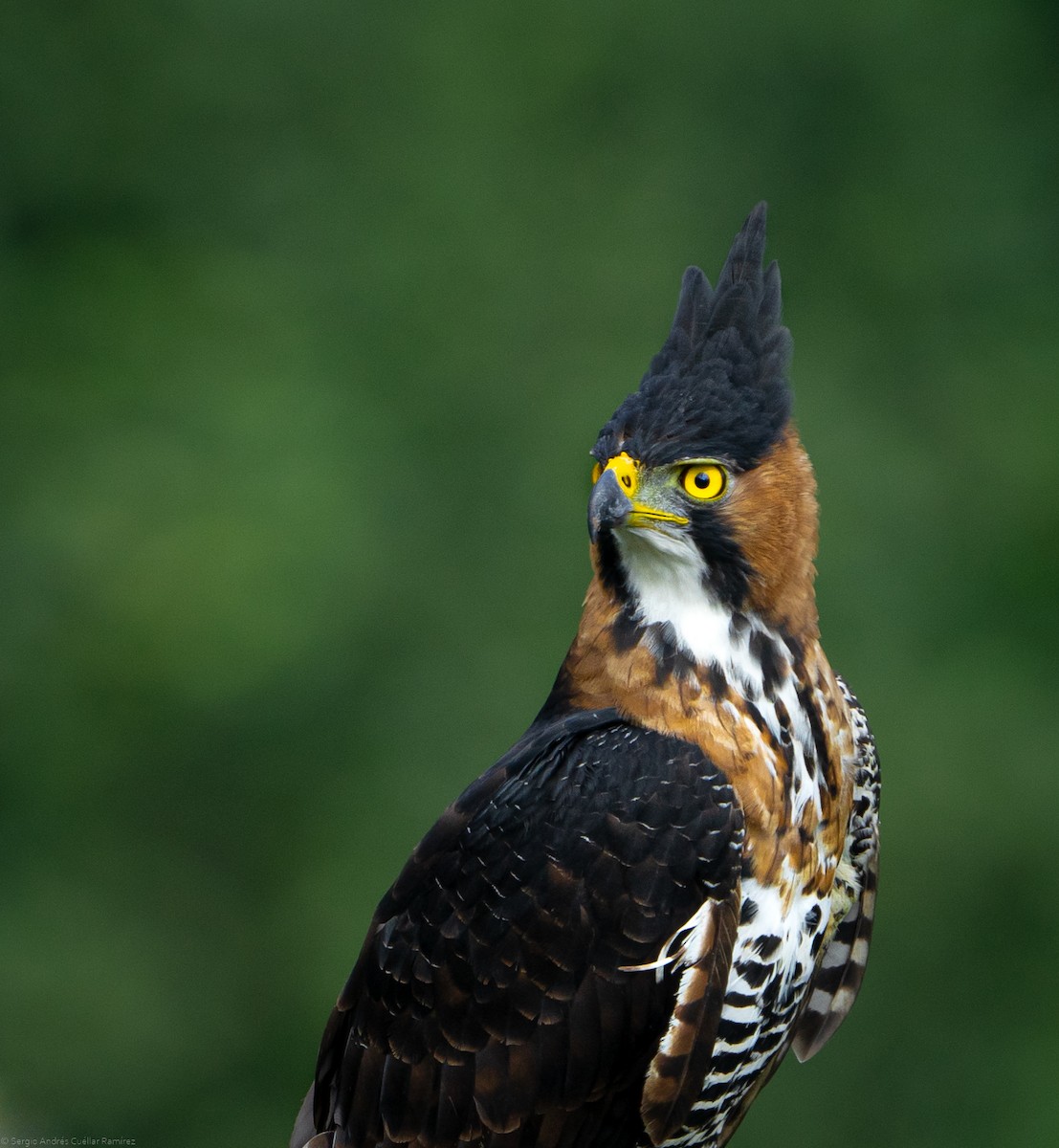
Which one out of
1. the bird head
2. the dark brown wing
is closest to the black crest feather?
the bird head

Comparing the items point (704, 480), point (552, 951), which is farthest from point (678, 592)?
point (552, 951)

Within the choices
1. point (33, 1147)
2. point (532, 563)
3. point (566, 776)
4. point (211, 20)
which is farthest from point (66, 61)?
point (566, 776)

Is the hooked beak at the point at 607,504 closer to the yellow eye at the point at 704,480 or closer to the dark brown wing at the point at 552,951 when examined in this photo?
the yellow eye at the point at 704,480

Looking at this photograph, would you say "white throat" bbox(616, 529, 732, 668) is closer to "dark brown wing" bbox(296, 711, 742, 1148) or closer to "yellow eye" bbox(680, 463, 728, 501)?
"yellow eye" bbox(680, 463, 728, 501)

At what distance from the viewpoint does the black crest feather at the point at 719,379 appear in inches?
104

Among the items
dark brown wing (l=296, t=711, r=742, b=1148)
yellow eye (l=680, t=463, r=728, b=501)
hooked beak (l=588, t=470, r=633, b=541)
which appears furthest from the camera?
yellow eye (l=680, t=463, r=728, b=501)

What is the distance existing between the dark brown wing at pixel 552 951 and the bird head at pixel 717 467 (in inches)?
12.1

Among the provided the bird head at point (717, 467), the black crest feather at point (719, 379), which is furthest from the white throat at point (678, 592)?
the black crest feather at point (719, 379)

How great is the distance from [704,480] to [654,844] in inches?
25.4

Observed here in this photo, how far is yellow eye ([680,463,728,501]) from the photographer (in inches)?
104

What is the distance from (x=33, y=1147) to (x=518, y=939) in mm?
2321

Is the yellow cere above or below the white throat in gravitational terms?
above

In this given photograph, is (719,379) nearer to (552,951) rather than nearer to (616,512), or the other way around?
(616,512)

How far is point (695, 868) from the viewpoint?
2432 millimetres
